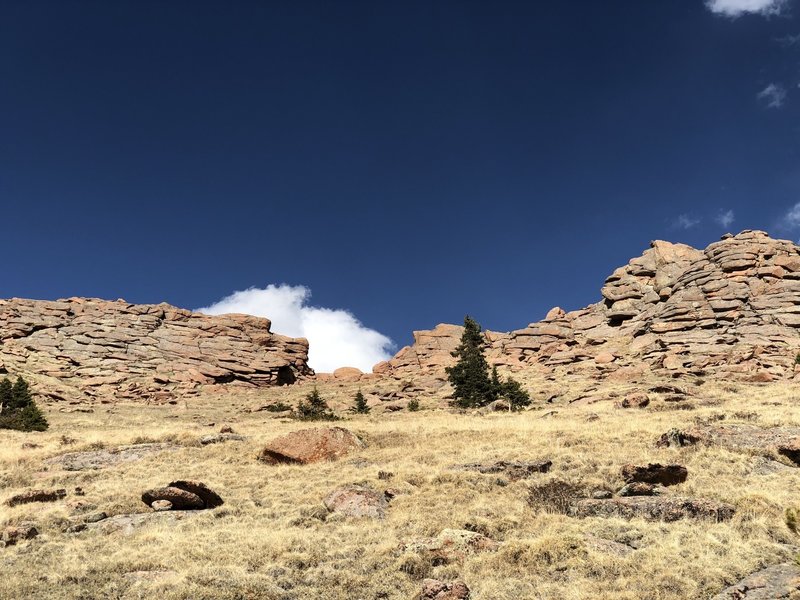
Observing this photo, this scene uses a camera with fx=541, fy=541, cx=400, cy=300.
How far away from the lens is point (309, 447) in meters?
21.5

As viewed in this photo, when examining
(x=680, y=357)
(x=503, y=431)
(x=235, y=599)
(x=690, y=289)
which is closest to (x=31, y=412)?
(x=503, y=431)

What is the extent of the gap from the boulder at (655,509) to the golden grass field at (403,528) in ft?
1.36

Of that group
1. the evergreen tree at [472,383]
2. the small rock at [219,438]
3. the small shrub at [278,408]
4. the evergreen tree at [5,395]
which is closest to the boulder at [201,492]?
the small rock at [219,438]

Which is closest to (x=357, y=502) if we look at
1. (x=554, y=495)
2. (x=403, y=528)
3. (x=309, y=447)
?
(x=403, y=528)

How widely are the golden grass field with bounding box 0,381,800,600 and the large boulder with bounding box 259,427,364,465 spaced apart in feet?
2.53

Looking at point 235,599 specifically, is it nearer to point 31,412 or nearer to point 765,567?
point 765,567

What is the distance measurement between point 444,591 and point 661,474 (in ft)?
27.7

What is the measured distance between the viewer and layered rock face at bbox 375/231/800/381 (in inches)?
1996

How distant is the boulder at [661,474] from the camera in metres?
14.8

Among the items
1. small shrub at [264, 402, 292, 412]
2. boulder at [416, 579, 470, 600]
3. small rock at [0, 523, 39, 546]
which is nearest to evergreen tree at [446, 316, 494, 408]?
small shrub at [264, 402, 292, 412]

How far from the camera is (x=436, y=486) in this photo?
1638cm

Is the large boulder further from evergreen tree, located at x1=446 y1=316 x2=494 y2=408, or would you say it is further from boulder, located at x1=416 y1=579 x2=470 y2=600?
evergreen tree, located at x1=446 y1=316 x2=494 y2=408

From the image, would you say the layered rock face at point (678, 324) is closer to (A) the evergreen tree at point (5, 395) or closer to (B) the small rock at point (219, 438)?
(B) the small rock at point (219, 438)

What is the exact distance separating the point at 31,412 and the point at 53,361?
38112mm
